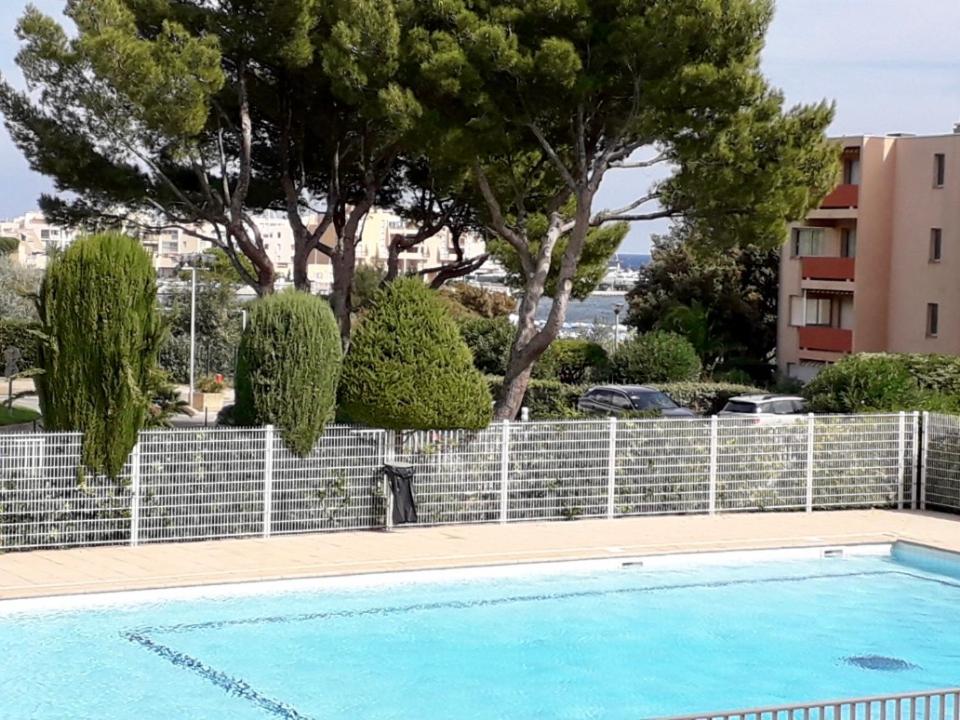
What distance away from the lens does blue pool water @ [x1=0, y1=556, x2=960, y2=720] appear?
500 inches

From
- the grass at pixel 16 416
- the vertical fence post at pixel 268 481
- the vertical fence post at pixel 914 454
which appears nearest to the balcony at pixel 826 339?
the vertical fence post at pixel 914 454

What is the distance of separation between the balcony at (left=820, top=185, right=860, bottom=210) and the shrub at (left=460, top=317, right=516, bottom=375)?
1247cm

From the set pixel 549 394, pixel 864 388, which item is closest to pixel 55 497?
pixel 864 388

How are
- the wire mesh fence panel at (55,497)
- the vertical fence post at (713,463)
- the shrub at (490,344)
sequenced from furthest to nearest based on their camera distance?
the shrub at (490,344) < the vertical fence post at (713,463) < the wire mesh fence panel at (55,497)

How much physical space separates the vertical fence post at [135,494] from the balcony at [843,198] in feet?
119

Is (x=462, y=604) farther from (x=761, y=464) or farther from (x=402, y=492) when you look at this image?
(x=761, y=464)

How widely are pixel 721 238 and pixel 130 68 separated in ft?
40.4

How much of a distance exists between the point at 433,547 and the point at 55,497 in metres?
4.68

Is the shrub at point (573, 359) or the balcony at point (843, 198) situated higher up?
the balcony at point (843, 198)

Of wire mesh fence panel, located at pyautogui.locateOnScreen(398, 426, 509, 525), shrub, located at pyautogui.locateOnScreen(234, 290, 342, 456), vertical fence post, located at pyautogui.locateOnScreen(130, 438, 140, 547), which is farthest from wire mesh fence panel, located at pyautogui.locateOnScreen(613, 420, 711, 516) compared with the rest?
Result: vertical fence post, located at pyautogui.locateOnScreen(130, 438, 140, 547)

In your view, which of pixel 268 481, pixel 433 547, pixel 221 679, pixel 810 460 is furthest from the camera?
pixel 810 460

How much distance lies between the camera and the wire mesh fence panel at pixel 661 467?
21.2m

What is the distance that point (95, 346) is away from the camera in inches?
683

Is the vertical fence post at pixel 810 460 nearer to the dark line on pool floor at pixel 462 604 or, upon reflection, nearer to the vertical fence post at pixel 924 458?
the vertical fence post at pixel 924 458
